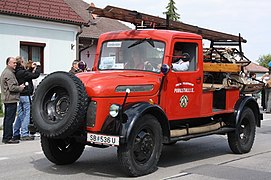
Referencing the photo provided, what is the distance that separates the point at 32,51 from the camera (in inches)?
834

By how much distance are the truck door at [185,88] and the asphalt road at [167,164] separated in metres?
0.94

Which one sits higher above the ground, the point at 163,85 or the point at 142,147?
the point at 163,85

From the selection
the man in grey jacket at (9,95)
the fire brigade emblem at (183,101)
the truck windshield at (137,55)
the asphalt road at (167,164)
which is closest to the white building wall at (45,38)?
the man in grey jacket at (9,95)

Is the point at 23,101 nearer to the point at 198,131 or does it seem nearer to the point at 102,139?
the point at 198,131

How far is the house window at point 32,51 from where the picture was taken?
2067cm

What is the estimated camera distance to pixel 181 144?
34.9 feet

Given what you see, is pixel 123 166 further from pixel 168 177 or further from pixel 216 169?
pixel 216 169

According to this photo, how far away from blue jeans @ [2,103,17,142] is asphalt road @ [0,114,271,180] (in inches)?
13.9

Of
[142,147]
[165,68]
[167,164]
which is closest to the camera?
[142,147]

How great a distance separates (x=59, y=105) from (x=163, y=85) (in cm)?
171

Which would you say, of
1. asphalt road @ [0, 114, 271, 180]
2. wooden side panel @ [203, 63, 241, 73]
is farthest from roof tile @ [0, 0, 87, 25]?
wooden side panel @ [203, 63, 241, 73]

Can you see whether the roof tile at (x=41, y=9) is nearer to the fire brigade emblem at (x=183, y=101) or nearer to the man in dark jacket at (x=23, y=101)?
the man in dark jacket at (x=23, y=101)

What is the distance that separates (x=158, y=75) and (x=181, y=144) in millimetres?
3408

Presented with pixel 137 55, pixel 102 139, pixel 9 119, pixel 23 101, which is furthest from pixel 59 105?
pixel 23 101
